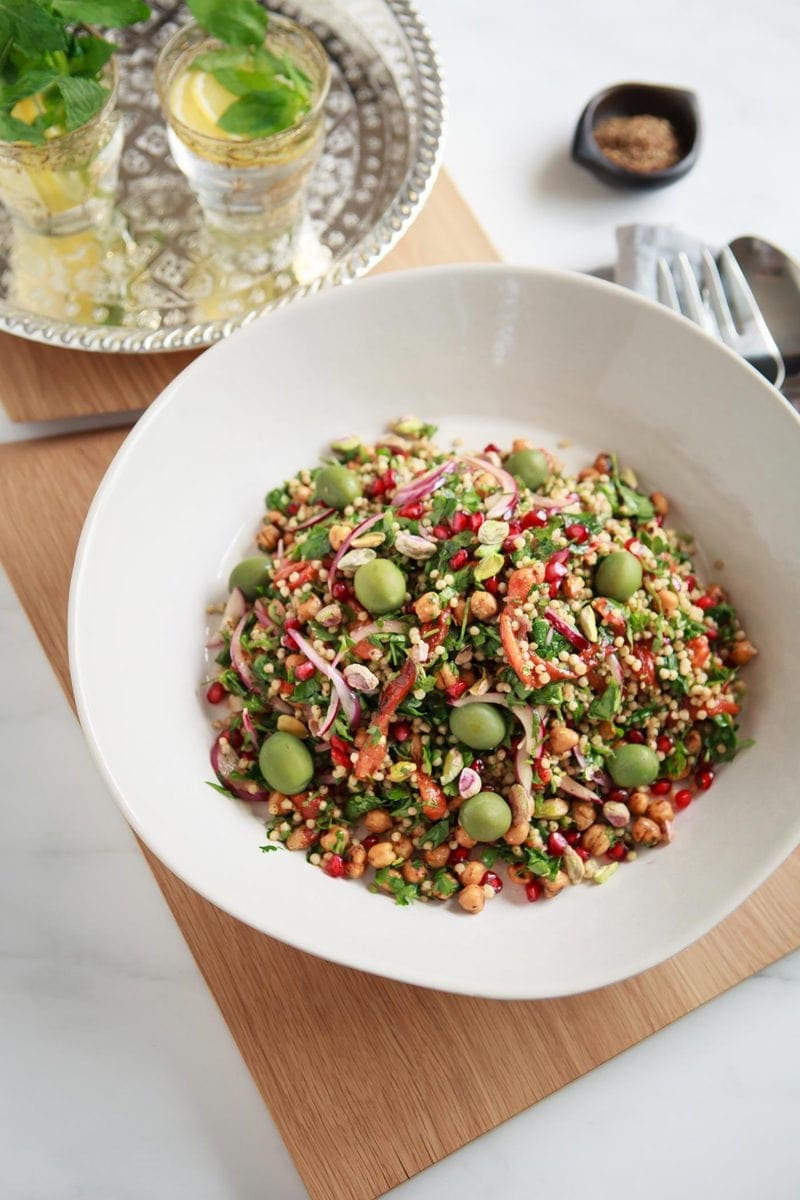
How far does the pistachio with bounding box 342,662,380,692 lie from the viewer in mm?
1973

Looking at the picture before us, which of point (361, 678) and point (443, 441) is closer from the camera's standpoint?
point (361, 678)

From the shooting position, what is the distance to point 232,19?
7.80 feet

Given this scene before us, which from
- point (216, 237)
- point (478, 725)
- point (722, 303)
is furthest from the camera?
point (216, 237)

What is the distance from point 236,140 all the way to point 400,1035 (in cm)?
207

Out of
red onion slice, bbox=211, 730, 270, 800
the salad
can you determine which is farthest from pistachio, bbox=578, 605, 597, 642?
red onion slice, bbox=211, 730, 270, 800

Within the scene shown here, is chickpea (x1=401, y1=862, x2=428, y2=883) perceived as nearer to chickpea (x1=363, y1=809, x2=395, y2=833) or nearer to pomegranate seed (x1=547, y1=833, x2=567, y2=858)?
chickpea (x1=363, y1=809, x2=395, y2=833)

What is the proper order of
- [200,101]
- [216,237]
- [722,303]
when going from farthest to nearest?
1. [216,237]
2. [722,303]
3. [200,101]

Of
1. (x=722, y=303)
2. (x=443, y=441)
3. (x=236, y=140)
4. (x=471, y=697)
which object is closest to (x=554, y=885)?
(x=471, y=697)

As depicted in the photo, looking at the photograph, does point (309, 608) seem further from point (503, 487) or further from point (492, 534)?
point (503, 487)

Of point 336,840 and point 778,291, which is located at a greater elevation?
point 778,291

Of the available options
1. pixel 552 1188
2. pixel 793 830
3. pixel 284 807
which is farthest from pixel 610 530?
pixel 552 1188

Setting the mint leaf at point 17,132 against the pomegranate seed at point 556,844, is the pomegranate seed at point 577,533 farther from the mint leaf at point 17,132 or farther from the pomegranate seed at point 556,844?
the mint leaf at point 17,132

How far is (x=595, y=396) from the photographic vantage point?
95.6 inches

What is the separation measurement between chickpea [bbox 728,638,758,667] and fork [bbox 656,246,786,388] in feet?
2.52
